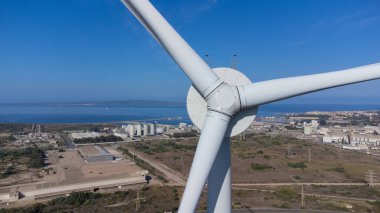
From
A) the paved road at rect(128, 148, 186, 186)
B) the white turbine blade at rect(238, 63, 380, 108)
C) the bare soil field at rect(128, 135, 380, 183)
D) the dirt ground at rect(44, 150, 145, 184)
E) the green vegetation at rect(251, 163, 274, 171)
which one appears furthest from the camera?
the green vegetation at rect(251, 163, 274, 171)

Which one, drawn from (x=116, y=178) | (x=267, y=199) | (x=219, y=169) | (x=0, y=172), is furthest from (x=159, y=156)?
(x=219, y=169)

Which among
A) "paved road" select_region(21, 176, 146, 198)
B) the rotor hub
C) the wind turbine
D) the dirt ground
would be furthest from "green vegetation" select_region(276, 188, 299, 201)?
the rotor hub

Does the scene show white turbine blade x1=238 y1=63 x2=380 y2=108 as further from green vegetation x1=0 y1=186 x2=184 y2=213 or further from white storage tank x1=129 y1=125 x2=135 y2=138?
white storage tank x1=129 y1=125 x2=135 y2=138

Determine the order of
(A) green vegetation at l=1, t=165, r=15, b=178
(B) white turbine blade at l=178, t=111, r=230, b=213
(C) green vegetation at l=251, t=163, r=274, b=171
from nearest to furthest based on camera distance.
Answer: (B) white turbine blade at l=178, t=111, r=230, b=213, (A) green vegetation at l=1, t=165, r=15, b=178, (C) green vegetation at l=251, t=163, r=274, b=171

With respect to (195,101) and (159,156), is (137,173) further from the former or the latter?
(195,101)

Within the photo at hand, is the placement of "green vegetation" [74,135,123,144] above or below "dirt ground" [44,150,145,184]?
above

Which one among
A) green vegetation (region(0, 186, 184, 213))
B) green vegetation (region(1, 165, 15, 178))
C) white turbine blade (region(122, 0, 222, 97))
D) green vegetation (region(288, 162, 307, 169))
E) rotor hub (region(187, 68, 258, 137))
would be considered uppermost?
white turbine blade (region(122, 0, 222, 97))

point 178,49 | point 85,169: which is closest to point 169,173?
point 85,169

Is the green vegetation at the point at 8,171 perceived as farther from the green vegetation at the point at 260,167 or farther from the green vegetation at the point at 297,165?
the green vegetation at the point at 297,165

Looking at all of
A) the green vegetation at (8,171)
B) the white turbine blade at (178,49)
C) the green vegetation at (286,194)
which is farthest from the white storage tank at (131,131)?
the white turbine blade at (178,49)
